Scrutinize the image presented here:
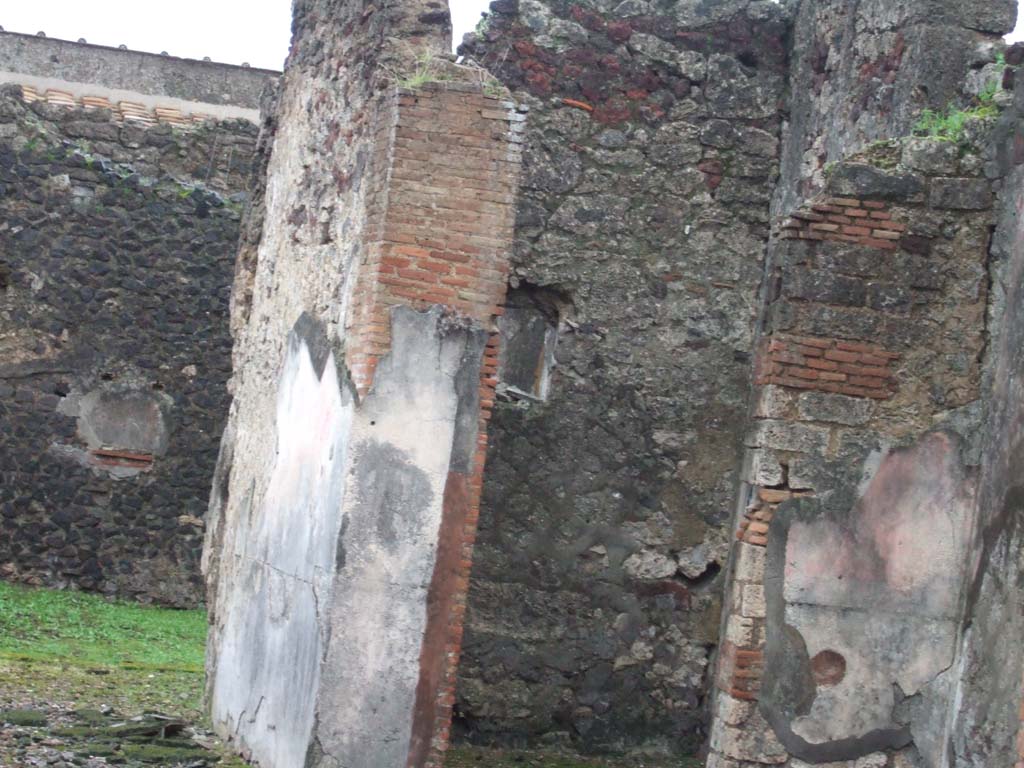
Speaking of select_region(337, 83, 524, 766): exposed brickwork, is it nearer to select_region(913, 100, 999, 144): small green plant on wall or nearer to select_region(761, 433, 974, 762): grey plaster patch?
select_region(761, 433, 974, 762): grey plaster patch

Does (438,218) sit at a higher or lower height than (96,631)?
higher

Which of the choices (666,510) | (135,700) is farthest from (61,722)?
(666,510)

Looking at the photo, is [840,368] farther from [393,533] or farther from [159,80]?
[159,80]

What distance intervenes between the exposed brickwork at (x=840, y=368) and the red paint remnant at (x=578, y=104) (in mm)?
3206

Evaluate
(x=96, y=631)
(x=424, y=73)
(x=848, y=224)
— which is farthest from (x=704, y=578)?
(x=96, y=631)

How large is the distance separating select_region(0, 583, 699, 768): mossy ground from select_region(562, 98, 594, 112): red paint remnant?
362 centimetres

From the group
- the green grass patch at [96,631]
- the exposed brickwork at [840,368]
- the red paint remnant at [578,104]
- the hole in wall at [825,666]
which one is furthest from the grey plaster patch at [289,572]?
the red paint remnant at [578,104]

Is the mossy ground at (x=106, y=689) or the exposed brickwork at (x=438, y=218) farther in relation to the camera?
the mossy ground at (x=106, y=689)

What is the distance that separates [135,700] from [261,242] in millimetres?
2627

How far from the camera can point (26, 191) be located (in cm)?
1324

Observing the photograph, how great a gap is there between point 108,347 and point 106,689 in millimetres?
4717

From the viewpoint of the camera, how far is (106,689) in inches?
366

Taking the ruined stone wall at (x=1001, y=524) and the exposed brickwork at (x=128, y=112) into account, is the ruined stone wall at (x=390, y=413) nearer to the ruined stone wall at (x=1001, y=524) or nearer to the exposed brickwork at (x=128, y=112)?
the ruined stone wall at (x=1001, y=524)

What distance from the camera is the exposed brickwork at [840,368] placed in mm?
6465
